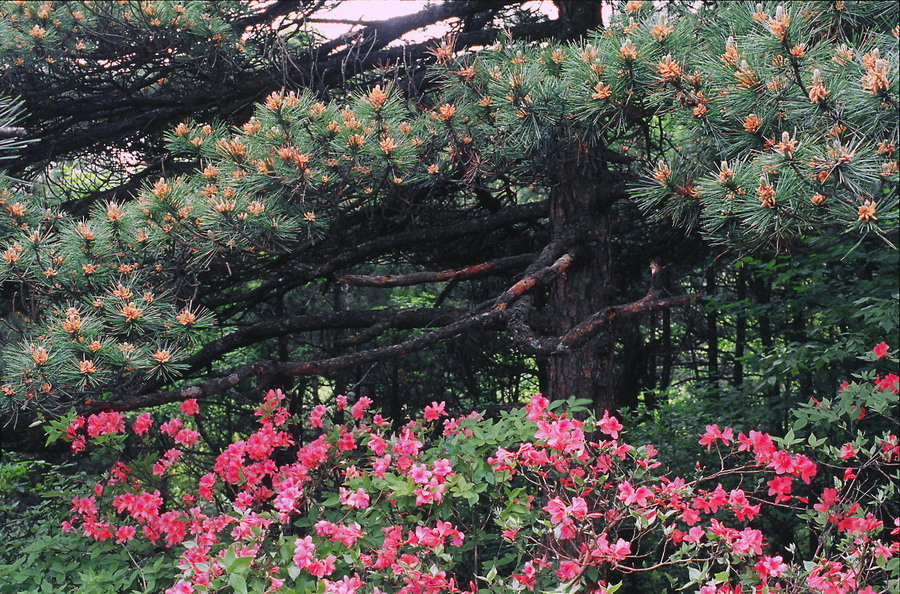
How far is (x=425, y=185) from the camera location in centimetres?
314

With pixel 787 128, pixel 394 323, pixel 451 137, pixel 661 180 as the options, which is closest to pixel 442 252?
pixel 394 323

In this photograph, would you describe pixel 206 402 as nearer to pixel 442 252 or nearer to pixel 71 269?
pixel 442 252

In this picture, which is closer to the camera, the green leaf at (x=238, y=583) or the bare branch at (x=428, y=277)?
the green leaf at (x=238, y=583)

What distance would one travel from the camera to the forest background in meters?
2.14

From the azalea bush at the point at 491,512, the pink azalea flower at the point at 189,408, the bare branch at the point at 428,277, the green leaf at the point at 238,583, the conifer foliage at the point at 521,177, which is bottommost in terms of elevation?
the azalea bush at the point at 491,512

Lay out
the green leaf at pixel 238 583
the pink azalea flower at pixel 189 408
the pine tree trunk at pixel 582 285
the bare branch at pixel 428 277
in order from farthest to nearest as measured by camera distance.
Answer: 1. the pine tree trunk at pixel 582 285
2. the pink azalea flower at pixel 189 408
3. the bare branch at pixel 428 277
4. the green leaf at pixel 238 583

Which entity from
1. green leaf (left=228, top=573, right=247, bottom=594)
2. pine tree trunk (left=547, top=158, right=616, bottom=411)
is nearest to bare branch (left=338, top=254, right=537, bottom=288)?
pine tree trunk (left=547, top=158, right=616, bottom=411)

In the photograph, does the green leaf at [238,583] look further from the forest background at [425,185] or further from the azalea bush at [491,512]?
the forest background at [425,185]

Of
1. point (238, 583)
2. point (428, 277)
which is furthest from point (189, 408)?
point (238, 583)

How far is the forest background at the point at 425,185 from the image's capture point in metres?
2.14

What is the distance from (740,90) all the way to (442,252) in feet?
8.58

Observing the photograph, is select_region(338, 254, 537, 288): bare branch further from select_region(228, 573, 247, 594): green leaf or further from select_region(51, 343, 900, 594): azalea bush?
select_region(228, 573, 247, 594): green leaf

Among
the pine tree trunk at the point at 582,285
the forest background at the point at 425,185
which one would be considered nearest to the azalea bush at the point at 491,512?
the forest background at the point at 425,185

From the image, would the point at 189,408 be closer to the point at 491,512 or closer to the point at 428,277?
the point at 428,277
